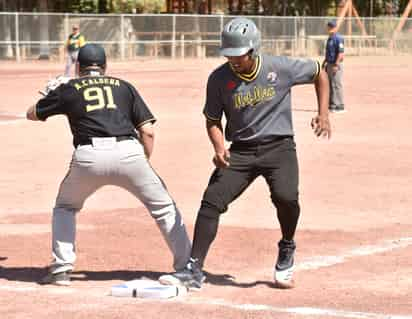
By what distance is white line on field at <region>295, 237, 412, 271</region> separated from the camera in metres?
8.35

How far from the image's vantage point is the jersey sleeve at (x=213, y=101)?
24.2 feet

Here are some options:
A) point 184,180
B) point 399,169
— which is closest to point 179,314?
point 184,180

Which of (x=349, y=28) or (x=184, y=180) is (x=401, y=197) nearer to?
(x=184, y=180)

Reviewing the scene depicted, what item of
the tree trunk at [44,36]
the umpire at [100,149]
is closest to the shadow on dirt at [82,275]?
the umpire at [100,149]

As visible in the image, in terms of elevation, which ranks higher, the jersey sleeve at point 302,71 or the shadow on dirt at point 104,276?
the jersey sleeve at point 302,71

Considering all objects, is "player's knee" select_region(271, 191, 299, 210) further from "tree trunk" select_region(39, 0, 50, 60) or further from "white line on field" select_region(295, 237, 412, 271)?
"tree trunk" select_region(39, 0, 50, 60)

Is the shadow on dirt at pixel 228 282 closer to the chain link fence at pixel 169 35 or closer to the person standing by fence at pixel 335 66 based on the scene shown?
the person standing by fence at pixel 335 66

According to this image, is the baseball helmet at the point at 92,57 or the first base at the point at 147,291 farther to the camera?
the baseball helmet at the point at 92,57

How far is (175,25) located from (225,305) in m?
46.1

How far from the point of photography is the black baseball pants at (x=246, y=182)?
24.3 ft

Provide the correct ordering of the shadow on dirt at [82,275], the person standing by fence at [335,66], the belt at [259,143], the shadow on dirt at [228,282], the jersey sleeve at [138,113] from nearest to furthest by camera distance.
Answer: the belt at [259,143], the jersey sleeve at [138,113], the shadow on dirt at [228,282], the shadow on dirt at [82,275], the person standing by fence at [335,66]

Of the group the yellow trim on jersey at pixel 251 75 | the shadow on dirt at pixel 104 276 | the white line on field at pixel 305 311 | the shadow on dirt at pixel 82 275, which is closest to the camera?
the white line on field at pixel 305 311

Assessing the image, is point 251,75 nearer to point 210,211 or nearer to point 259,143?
point 259,143

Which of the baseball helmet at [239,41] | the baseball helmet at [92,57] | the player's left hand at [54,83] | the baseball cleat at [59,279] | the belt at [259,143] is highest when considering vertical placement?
the baseball helmet at [239,41]
